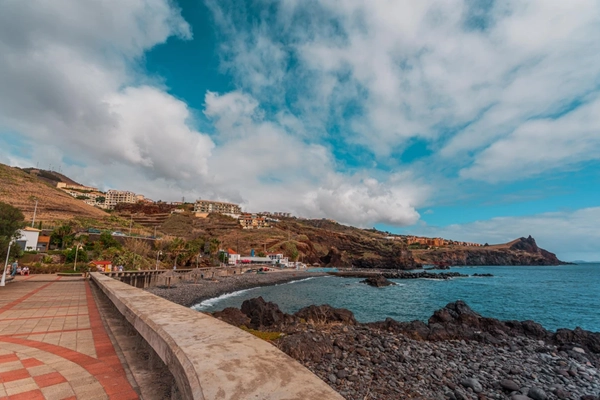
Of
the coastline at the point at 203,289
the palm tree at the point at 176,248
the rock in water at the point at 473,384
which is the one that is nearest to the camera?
the rock in water at the point at 473,384

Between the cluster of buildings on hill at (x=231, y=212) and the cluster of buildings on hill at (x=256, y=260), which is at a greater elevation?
the cluster of buildings on hill at (x=231, y=212)

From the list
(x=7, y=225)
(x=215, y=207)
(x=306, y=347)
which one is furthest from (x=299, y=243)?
(x=306, y=347)

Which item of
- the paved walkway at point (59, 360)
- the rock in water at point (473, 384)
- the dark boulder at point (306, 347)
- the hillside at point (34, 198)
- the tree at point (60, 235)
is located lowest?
the rock in water at point (473, 384)

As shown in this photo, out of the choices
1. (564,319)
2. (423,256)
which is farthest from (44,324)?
(423,256)

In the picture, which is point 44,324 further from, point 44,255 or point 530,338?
point 44,255

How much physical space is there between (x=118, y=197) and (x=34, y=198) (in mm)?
89936

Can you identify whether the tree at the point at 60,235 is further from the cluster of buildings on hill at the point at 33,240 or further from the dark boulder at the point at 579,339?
the dark boulder at the point at 579,339

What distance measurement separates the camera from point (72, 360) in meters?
4.32

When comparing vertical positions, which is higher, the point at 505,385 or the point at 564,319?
the point at 505,385

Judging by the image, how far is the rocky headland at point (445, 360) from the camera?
24.9ft

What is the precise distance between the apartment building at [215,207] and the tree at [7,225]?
131 meters

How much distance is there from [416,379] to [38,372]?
8.08 meters

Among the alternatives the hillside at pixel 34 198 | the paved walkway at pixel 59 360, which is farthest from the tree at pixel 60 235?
the paved walkway at pixel 59 360

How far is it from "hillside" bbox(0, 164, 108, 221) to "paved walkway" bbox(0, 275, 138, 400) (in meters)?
72.9
